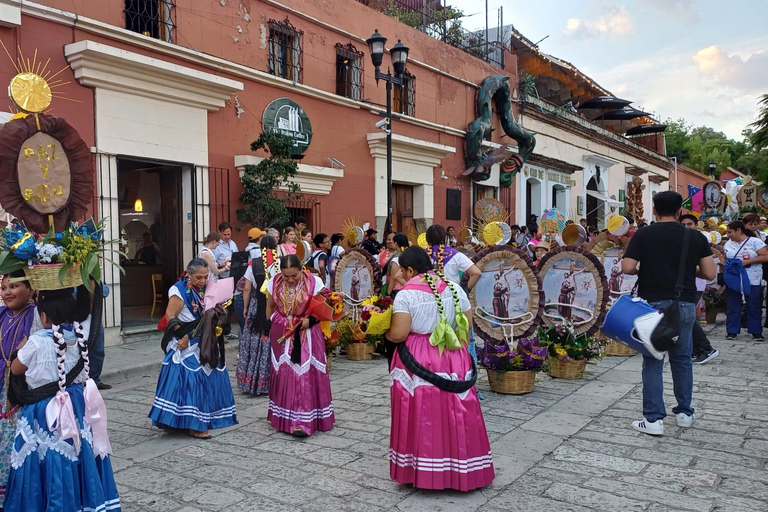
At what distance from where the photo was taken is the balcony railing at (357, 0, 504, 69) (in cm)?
1847

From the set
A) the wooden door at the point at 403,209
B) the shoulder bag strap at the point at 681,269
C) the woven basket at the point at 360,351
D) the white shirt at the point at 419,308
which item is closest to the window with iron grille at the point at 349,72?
the wooden door at the point at 403,209

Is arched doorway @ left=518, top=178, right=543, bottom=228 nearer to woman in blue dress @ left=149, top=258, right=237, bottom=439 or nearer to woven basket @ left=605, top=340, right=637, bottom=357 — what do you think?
woven basket @ left=605, top=340, right=637, bottom=357

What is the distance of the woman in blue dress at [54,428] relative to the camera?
3.27m

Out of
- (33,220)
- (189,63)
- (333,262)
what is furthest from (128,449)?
(189,63)

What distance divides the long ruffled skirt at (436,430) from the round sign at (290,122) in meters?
8.88

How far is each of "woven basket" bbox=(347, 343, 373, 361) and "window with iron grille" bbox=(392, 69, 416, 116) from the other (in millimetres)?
8571

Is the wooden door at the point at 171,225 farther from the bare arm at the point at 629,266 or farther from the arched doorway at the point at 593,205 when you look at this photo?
the arched doorway at the point at 593,205

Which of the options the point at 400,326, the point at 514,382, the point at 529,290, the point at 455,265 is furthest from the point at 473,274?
the point at 400,326

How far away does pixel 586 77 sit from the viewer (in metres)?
25.4

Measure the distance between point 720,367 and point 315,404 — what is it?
210 inches

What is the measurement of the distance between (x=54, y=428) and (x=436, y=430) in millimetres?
2199

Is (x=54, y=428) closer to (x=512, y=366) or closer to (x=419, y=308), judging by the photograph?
(x=419, y=308)

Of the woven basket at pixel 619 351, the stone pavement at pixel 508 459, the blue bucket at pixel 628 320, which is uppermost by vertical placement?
the blue bucket at pixel 628 320

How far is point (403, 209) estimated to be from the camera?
Answer: 16.4 m
